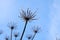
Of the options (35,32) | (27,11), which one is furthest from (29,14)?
(35,32)

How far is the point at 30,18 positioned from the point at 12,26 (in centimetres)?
1460

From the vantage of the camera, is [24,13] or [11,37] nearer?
[24,13]

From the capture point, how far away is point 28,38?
41094 mm

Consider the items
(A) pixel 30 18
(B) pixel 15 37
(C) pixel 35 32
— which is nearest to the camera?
(A) pixel 30 18

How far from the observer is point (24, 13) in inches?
989

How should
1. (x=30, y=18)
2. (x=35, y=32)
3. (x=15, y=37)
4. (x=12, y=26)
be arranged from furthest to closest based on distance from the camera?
(x=15, y=37) → (x=12, y=26) → (x=35, y=32) → (x=30, y=18)

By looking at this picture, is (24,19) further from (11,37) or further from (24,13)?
(11,37)

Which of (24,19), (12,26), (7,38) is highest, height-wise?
(24,19)

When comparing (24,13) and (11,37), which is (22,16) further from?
(11,37)

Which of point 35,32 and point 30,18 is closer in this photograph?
point 30,18

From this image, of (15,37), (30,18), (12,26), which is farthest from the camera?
(15,37)

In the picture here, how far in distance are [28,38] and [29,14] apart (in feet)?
53.6

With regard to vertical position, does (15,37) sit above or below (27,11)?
below

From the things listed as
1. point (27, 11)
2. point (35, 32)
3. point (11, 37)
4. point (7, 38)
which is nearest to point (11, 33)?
point (11, 37)
